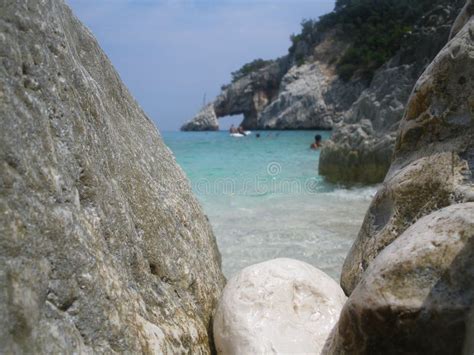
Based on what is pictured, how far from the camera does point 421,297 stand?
5.07 feet

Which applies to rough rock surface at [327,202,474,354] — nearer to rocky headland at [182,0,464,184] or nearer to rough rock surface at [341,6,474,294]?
rough rock surface at [341,6,474,294]

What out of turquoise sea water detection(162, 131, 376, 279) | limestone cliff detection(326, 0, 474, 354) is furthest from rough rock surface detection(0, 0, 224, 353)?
turquoise sea water detection(162, 131, 376, 279)

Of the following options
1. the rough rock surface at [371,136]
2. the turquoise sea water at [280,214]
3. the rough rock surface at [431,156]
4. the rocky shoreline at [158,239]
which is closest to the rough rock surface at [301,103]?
the rough rock surface at [371,136]

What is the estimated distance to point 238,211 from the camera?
8711 millimetres

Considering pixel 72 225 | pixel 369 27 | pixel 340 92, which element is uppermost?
pixel 369 27

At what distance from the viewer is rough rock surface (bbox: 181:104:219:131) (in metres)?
70.4

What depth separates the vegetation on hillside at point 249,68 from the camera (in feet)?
220

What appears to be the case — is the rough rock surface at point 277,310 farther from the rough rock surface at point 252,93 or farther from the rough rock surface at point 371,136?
the rough rock surface at point 252,93

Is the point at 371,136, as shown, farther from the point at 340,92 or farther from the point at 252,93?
the point at 252,93

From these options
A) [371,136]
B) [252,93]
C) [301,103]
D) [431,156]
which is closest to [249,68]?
[252,93]

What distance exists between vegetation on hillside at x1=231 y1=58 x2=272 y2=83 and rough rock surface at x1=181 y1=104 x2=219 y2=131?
220 inches

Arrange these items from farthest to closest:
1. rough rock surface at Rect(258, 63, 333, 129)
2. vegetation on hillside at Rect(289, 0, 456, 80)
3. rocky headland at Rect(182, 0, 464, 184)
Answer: rough rock surface at Rect(258, 63, 333, 129) < vegetation on hillside at Rect(289, 0, 456, 80) < rocky headland at Rect(182, 0, 464, 184)

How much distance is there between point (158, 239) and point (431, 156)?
4.87 feet

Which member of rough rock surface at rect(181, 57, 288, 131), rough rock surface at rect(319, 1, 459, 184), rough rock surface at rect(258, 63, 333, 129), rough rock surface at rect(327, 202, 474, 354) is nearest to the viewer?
rough rock surface at rect(327, 202, 474, 354)
